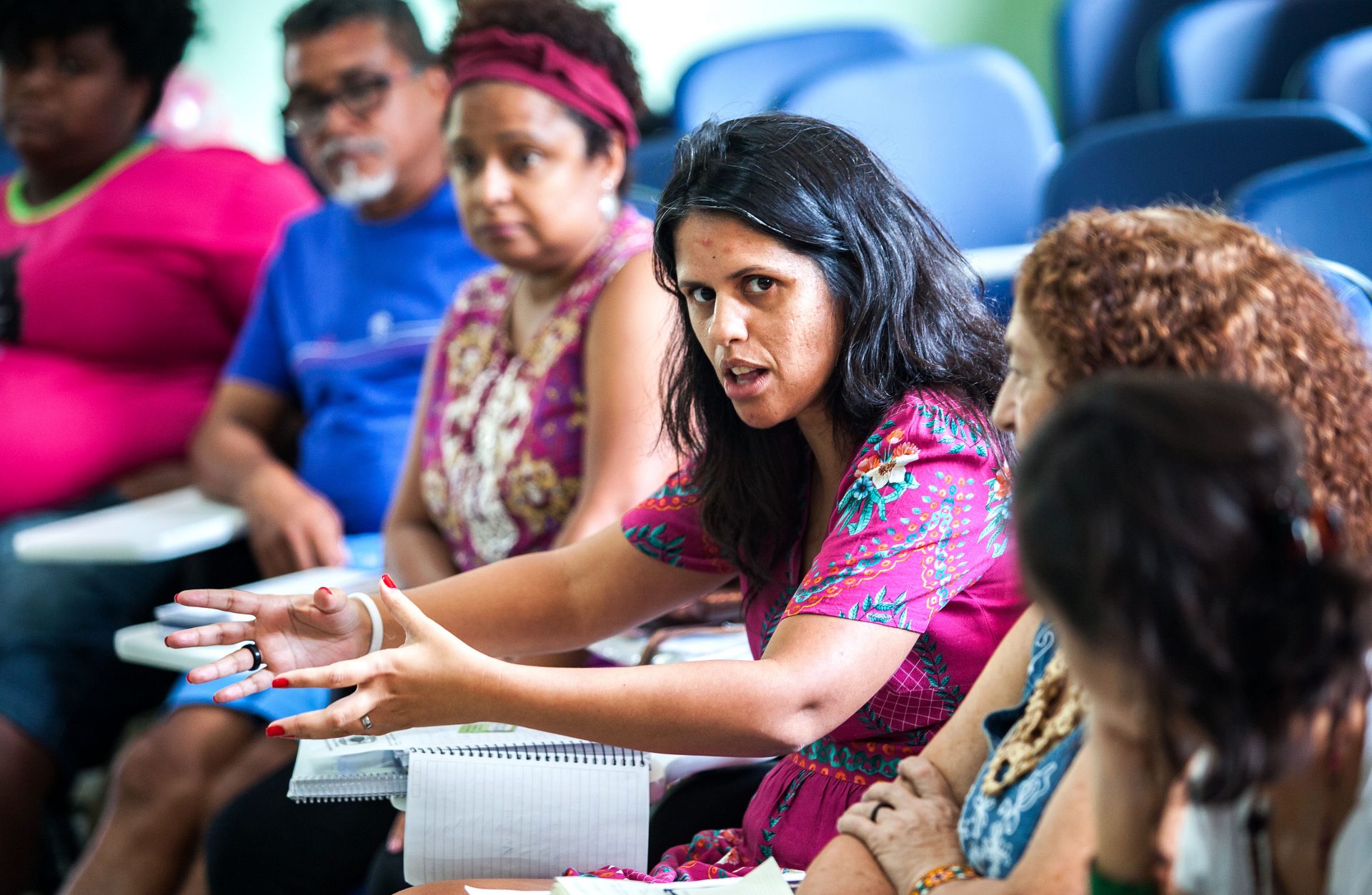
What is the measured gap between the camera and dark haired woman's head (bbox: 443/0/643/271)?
1802 mm

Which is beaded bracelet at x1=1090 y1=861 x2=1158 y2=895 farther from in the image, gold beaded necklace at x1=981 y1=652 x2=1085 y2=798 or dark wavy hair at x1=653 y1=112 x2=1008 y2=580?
dark wavy hair at x1=653 y1=112 x2=1008 y2=580

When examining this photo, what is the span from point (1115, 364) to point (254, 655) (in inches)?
33.5

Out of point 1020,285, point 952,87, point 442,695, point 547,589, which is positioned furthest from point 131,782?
point 952,87

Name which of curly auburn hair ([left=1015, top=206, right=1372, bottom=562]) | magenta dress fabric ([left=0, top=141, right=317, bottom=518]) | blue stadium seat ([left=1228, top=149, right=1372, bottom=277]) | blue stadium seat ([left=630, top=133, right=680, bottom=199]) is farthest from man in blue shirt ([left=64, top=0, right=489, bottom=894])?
curly auburn hair ([left=1015, top=206, right=1372, bottom=562])

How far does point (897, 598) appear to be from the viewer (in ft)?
3.72

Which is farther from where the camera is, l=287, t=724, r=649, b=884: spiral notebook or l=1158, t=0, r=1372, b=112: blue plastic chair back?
l=1158, t=0, r=1372, b=112: blue plastic chair back

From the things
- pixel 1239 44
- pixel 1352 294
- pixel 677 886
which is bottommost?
pixel 677 886

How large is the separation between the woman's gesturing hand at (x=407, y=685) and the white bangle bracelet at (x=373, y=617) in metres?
0.25

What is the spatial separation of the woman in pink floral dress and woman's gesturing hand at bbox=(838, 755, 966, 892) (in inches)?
2.9

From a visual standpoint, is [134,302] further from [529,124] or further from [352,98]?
[529,124]

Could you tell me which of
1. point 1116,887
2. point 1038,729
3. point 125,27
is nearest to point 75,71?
point 125,27

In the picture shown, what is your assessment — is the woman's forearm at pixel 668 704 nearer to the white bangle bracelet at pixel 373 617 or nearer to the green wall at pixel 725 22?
the white bangle bracelet at pixel 373 617

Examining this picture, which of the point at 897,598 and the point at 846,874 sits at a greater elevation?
the point at 897,598

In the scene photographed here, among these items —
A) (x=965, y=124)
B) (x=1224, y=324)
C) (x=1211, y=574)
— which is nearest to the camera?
(x=1211, y=574)
